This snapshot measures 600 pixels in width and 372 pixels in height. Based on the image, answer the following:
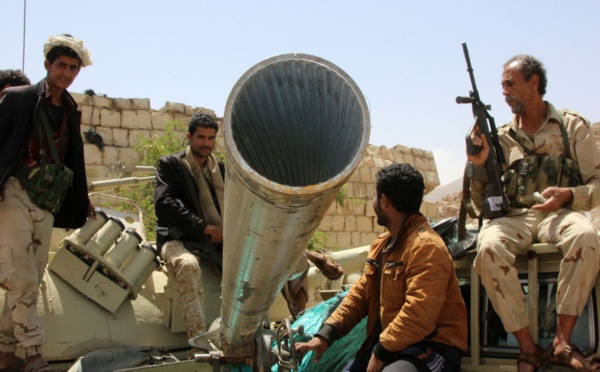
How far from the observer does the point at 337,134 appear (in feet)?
10.3

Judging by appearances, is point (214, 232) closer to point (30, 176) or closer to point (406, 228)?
point (30, 176)

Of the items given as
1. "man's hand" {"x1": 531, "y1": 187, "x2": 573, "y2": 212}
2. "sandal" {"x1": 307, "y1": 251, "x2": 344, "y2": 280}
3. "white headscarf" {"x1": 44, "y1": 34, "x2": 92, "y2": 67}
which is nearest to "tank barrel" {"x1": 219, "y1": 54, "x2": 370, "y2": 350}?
"man's hand" {"x1": 531, "y1": 187, "x2": 573, "y2": 212}

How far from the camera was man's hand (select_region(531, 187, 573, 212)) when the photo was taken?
171 inches

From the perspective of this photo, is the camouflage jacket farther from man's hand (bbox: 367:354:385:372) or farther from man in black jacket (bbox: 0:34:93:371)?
man in black jacket (bbox: 0:34:93:371)

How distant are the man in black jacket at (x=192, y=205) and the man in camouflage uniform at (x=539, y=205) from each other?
176 cm

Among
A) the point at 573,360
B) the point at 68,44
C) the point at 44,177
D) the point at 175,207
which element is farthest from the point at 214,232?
the point at 573,360

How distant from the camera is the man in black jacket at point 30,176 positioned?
4621 millimetres

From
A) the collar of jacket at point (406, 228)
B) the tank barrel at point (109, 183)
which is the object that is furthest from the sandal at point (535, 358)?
the tank barrel at point (109, 183)

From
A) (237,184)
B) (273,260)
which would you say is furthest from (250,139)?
(273,260)

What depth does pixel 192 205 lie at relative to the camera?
562cm

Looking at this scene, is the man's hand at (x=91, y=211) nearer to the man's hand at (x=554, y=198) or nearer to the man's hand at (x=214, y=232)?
the man's hand at (x=214, y=232)

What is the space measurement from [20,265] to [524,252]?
109 inches

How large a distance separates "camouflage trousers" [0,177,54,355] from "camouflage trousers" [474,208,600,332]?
2.45 metres

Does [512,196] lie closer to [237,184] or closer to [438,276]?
[438,276]
